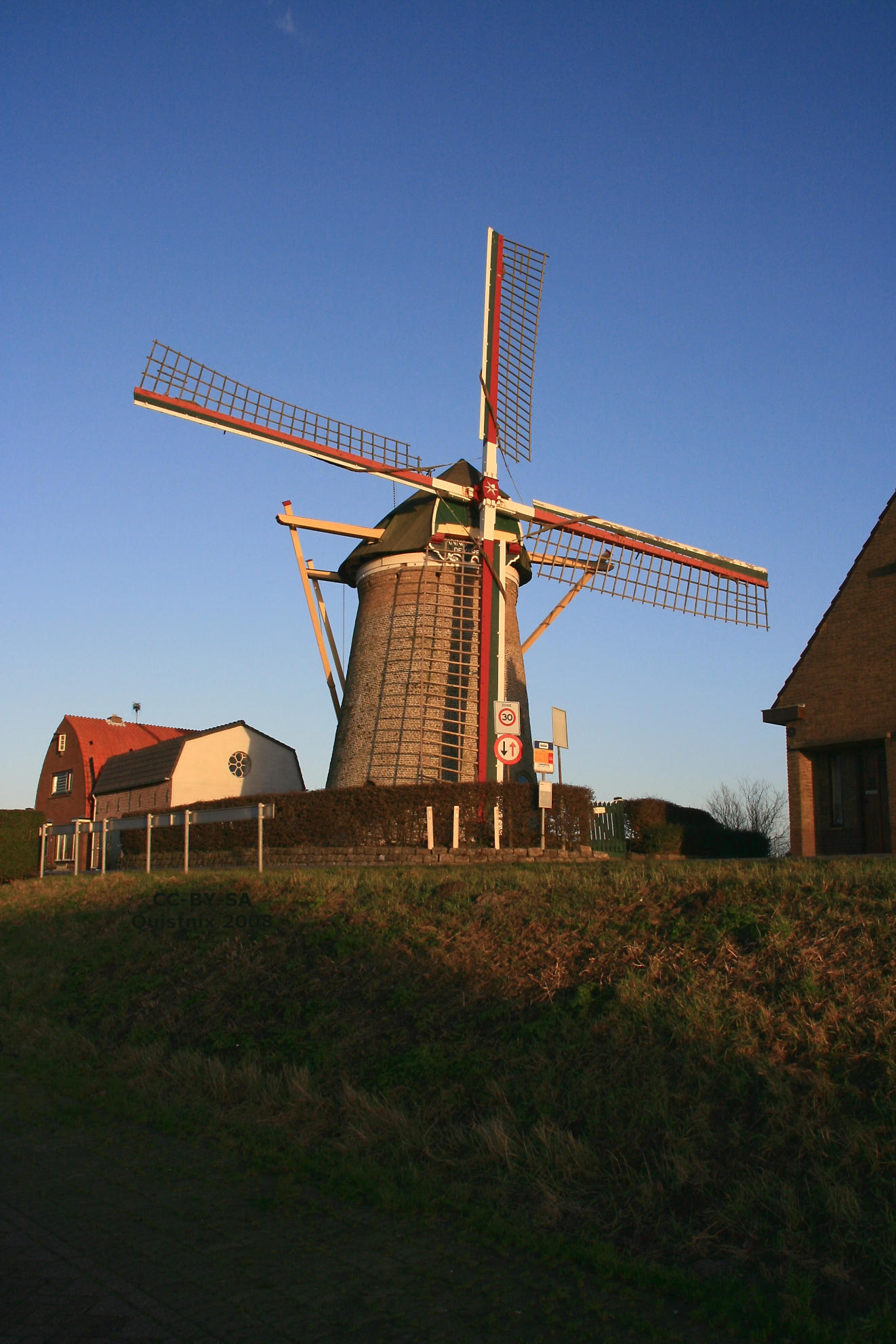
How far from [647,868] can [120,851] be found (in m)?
23.9

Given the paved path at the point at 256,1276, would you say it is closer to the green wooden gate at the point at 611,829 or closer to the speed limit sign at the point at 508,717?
the speed limit sign at the point at 508,717

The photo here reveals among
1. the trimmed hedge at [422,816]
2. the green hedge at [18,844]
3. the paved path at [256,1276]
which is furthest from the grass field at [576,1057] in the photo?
the green hedge at [18,844]

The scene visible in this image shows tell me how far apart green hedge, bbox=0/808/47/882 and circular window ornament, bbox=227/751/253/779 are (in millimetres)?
10883

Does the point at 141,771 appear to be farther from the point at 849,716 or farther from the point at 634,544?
the point at 849,716

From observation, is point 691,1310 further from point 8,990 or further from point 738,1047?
point 8,990

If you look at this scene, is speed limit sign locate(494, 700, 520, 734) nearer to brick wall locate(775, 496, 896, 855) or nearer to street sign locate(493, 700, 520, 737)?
street sign locate(493, 700, 520, 737)

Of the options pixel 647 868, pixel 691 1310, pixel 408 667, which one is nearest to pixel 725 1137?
pixel 691 1310

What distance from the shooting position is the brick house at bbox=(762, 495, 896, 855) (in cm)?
1825

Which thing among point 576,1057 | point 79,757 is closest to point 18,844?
point 79,757

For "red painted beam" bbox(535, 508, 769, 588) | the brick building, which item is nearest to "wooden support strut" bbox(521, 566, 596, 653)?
"red painted beam" bbox(535, 508, 769, 588)

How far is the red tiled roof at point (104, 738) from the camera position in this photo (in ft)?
138

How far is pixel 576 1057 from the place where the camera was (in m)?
7.39

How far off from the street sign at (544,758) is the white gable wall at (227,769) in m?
18.1

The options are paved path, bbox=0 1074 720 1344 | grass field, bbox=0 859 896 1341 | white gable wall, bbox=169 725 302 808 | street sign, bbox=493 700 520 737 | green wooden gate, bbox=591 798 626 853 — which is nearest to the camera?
paved path, bbox=0 1074 720 1344
